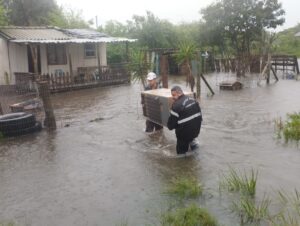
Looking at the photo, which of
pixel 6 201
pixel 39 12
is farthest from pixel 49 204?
pixel 39 12

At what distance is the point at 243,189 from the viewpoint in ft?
22.6

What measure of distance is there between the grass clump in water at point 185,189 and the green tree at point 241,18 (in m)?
24.0

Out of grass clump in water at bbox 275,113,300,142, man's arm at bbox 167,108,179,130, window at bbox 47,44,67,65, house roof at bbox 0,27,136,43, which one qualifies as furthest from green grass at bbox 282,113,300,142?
window at bbox 47,44,67,65

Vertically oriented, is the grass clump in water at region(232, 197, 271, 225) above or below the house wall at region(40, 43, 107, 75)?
below

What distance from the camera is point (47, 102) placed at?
12.2 meters

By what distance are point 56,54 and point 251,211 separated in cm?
1956

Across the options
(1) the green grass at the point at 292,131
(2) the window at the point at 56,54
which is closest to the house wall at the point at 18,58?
(2) the window at the point at 56,54

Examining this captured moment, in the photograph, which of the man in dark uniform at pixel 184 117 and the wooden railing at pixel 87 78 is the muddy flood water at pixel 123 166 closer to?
the man in dark uniform at pixel 184 117

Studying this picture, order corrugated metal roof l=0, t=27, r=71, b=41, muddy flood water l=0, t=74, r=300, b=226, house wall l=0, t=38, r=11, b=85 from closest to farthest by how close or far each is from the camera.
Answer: muddy flood water l=0, t=74, r=300, b=226 → corrugated metal roof l=0, t=27, r=71, b=41 → house wall l=0, t=38, r=11, b=85

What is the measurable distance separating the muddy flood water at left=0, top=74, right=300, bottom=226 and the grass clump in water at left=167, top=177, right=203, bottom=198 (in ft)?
0.56

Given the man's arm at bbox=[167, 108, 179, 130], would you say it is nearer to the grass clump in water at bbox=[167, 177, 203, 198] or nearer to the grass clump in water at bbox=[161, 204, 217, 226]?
the grass clump in water at bbox=[167, 177, 203, 198]

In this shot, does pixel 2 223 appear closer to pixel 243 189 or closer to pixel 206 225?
pixel 206 225

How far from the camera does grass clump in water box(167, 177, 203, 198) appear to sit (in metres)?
6.89

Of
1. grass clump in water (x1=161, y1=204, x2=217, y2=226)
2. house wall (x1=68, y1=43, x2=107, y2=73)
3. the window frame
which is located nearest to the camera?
grass clump in water (x1=161, y1=204, x2=217, y2=226)
